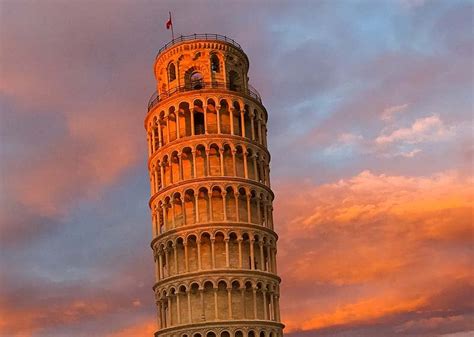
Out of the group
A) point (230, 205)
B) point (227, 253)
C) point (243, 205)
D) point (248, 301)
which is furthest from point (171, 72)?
point (248, 301)

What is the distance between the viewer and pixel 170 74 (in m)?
67.8

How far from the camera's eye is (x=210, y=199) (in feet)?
199

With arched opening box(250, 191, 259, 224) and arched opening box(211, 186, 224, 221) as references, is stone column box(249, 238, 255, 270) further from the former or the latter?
arched opening box(211, 186, 224, 221)

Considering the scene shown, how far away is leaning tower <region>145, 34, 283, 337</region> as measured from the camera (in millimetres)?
58562

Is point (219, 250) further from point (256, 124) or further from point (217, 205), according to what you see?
point (256, 124)

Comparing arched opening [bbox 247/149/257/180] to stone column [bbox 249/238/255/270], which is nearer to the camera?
stone column [bbox 249/238/255/270]

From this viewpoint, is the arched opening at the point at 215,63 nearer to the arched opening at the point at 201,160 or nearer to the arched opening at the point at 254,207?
the arched opening at the point at 201,160

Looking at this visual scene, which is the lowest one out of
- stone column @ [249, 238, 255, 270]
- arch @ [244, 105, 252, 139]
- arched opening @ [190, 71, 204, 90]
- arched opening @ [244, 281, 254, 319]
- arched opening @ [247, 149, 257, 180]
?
arched opening @ [244, 281, 254, 319]

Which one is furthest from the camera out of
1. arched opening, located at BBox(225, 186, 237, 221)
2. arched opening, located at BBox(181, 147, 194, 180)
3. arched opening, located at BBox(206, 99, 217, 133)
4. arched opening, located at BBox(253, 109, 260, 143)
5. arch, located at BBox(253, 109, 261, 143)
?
arched opening, located at BBox(253, 109, 260, 143)

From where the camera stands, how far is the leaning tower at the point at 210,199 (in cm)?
5856

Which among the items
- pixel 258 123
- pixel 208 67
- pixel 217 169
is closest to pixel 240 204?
pixel 217 169

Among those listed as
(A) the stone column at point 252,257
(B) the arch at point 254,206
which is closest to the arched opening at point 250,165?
(B) the arch at point 254,206

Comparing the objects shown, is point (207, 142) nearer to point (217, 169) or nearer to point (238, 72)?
point (217, 169)

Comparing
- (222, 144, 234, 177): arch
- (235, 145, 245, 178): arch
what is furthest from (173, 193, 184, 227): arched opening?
(235, 145, 245, 178): arch
